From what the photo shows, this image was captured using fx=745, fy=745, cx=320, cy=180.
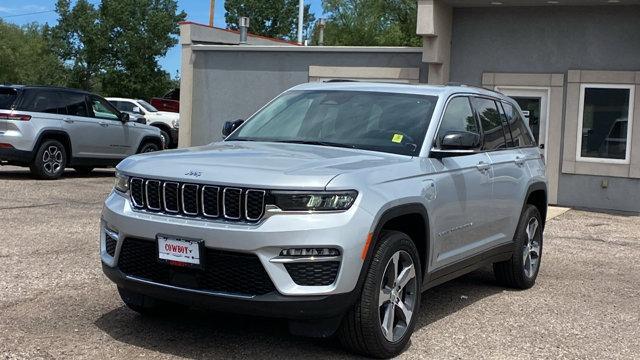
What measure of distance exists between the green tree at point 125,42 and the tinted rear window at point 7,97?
37.1 metres

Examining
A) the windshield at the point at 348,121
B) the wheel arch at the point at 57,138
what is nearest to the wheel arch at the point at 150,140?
the wheel arch at the point at 57,138

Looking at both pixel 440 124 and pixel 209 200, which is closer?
pixel 209 200

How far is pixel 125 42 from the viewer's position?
50156 millimetres

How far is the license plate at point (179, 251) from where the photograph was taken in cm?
426

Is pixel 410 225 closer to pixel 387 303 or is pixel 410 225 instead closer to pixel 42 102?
pixel 387 303

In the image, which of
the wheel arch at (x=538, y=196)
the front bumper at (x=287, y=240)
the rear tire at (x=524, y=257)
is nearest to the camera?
the front bumper at (x=287, y=240)

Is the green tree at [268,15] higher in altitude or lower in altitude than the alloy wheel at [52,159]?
higher

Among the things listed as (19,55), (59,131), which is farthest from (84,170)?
(19,55)

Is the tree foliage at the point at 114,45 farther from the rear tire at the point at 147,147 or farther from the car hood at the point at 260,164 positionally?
the car hood at the point at 260,164

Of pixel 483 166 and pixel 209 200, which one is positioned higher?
pixel 483 166

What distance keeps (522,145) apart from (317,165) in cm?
332

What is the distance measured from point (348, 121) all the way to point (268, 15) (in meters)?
60.4

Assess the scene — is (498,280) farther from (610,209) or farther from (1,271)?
(610,209)

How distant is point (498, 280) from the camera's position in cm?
695
